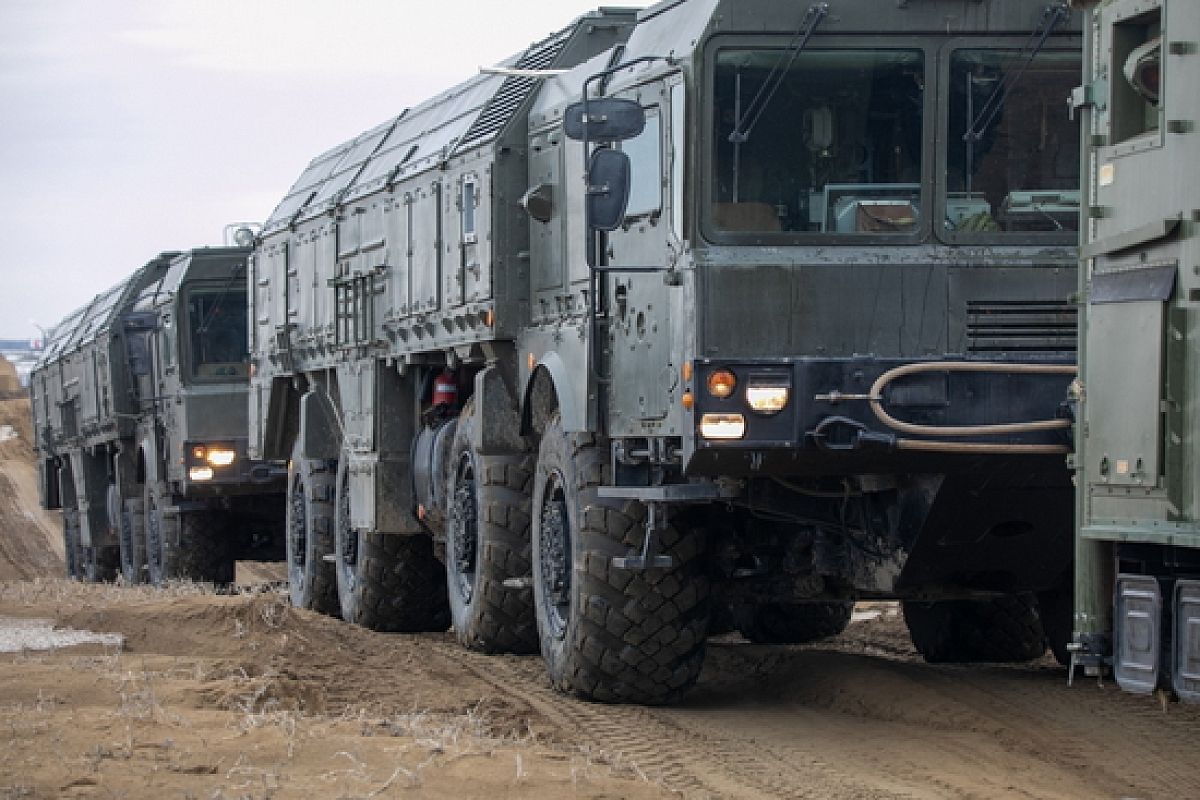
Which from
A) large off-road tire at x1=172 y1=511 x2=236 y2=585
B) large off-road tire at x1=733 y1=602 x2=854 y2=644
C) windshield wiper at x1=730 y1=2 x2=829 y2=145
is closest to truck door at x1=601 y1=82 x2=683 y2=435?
windshield wiper at x1=730 y1=2 x2=829 y2=145

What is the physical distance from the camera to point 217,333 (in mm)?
22672

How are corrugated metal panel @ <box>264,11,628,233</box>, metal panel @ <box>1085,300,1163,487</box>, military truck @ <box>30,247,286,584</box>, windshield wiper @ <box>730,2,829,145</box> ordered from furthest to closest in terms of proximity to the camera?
military truck @ <box>30,247,286,584</box> → corrugated metal panel @ <box>264,11,628,233</box> → windshield wiper @ <box>730,2,829,145</box> → metal panel @ <box>1085,300,1163,487</box>

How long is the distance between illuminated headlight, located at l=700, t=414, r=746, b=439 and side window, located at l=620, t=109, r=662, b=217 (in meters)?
1.13

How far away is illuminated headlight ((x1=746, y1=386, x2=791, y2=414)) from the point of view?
859 cm

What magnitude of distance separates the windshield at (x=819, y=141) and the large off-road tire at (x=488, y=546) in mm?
3348

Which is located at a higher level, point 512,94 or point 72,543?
point 512,94

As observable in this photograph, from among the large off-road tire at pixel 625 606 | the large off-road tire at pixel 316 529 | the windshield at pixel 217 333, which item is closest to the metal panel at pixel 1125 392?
the large off-road tire at pixel 625 606

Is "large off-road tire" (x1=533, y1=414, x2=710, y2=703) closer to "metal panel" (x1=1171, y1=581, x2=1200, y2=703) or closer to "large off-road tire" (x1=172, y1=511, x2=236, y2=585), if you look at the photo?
"metal panel" (x1=1171, y1=581, x2=1200, y2=703)

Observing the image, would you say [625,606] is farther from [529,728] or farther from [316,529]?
[316,529]

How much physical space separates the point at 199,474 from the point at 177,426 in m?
1.01

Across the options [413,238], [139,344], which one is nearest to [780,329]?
[413,238]

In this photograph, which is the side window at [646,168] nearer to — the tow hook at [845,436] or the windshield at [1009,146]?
the windshield at [1009,146]

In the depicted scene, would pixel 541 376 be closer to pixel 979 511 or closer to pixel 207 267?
pixel 979 511

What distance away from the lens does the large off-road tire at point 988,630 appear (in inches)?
464
